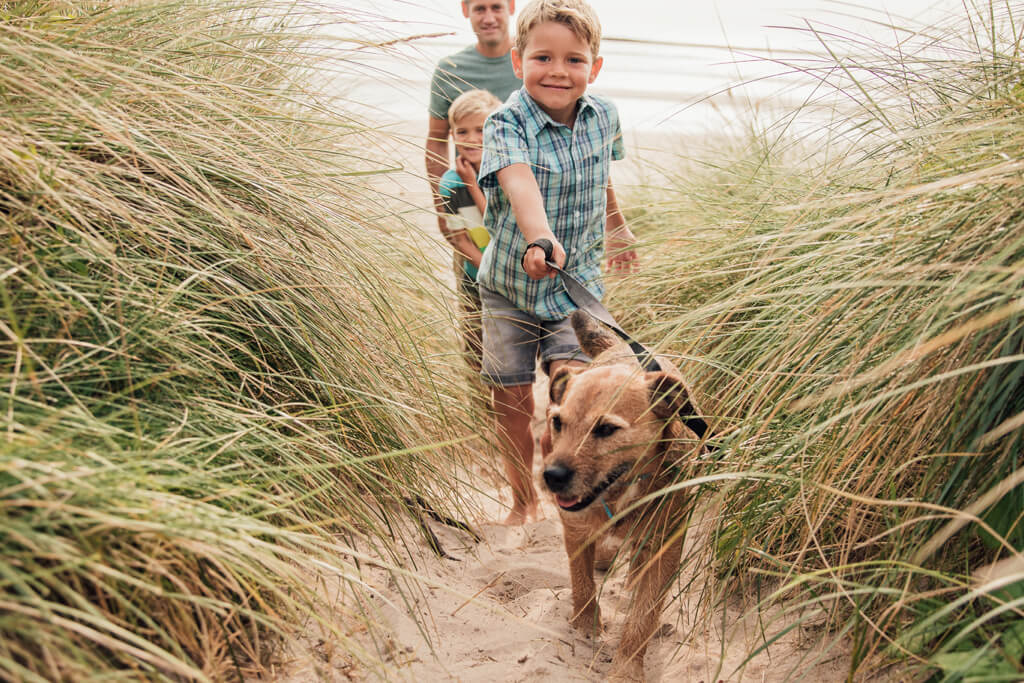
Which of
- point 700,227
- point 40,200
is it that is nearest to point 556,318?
point 700,227

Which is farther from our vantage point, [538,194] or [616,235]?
[616,235]

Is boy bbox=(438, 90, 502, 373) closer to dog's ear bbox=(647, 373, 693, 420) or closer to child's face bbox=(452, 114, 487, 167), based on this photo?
child's face bbox=(452, 114, 487, 167)

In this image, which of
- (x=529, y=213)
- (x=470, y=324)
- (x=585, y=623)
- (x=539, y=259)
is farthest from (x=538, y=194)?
(x=585, y=623)

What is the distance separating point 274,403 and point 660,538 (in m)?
1.39

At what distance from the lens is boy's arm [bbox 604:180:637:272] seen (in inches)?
176

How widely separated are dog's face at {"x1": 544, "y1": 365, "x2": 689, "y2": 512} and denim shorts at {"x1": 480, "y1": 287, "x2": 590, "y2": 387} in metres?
0.88

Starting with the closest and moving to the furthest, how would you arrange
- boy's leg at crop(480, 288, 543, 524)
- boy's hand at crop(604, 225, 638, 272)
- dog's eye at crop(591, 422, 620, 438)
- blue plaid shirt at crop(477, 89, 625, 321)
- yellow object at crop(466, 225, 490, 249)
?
1. dog's eye at crop(591, 422, 620, 438)
2. blue plaid shirt at crop(477, 89, 625, 321)
3. boy's leg at crop(480, 288, 543, 524)
4. boy's hand at crop(604, 225, 638, 272)
5. yellow object at crop(466, 225, 490, 249)

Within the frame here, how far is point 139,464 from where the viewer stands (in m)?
1.64

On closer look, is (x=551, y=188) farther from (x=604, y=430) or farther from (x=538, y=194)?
(x=604, y=430)

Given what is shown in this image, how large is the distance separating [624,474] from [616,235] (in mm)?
2014

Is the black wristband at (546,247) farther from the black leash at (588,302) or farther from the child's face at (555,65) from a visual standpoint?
the child's face at (555,65)

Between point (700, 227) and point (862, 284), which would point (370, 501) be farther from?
point (700, 227)

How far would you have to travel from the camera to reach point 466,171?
4.78 meters

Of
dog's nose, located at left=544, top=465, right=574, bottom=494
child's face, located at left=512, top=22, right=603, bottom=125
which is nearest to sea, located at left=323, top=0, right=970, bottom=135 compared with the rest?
child's face, located at left=512, top=22, right=603, bottom=125
